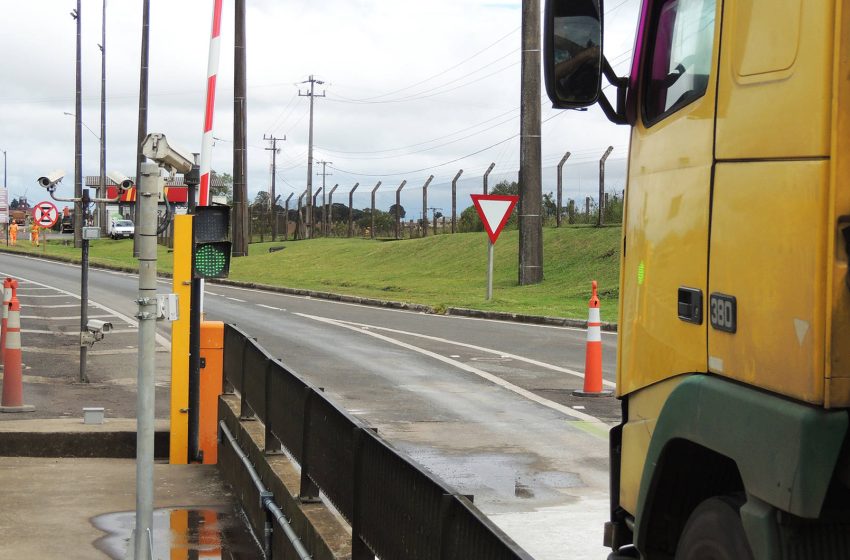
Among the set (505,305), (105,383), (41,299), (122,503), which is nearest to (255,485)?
(122,503)

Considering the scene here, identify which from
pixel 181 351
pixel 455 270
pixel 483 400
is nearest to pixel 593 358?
pixel 483 400

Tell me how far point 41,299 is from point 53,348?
37.2 feet

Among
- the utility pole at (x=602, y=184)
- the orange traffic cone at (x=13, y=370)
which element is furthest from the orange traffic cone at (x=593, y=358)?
the utility pole at (x=602, y=184)

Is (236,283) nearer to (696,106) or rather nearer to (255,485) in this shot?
(255,485)

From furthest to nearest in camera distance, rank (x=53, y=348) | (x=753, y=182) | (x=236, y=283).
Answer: (x=236, y=283) < (x=53, y=348) < (x=753, y=182)

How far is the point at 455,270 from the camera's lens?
3566 cm

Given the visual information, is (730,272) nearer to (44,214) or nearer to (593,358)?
(593,358)

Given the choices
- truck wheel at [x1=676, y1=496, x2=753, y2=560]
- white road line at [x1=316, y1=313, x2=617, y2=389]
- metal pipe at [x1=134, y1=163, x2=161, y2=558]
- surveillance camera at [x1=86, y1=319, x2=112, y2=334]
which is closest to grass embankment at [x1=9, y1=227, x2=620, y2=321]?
white road line at [x1=316, y1=313, x2=617, y2=389]

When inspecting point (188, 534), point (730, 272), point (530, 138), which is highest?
point (530, 138)

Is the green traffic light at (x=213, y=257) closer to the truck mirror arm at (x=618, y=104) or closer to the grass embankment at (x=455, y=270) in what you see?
the truck mirror arm at (x=618, y=104)

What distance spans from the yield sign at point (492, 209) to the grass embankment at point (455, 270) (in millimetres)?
1537

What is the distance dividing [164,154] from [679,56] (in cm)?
353

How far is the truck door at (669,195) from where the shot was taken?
3414mm

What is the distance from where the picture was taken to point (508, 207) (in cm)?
2520
